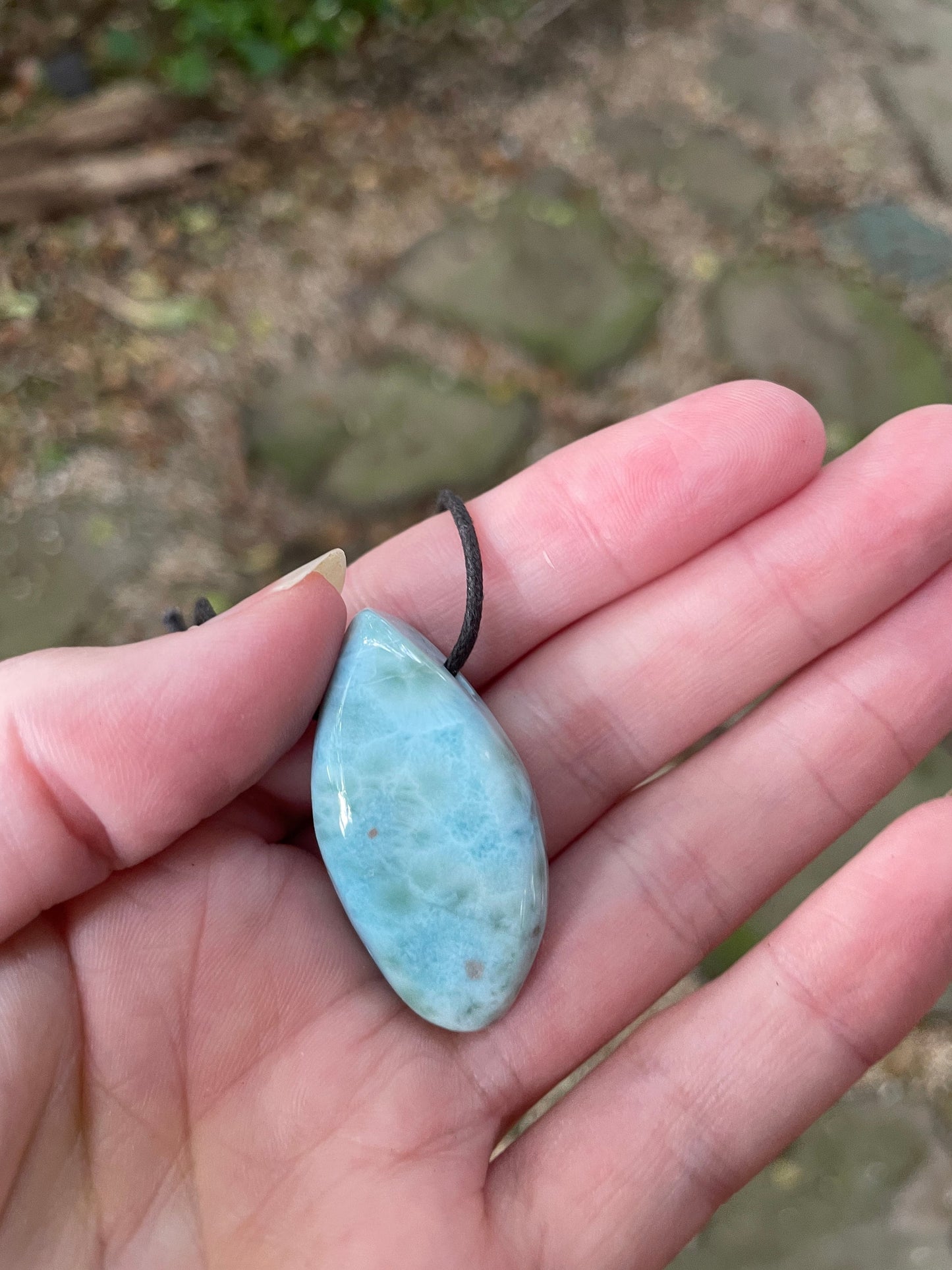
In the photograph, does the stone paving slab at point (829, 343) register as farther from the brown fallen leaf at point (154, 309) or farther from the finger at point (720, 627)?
the brown fallen leaf at point (154, 309)

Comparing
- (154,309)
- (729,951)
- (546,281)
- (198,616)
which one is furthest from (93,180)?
(729,951)

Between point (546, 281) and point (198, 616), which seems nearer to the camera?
point (198, 616)

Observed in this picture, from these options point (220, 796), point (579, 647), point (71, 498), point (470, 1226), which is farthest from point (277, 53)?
point (470, 1226)

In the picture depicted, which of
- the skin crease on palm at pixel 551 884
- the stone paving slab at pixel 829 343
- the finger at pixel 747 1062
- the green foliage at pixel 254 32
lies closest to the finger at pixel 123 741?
the skin crease on palm at pixel 551 884

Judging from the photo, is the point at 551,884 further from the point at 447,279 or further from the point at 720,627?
the point at 447,279

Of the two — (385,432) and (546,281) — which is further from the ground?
(546,281)

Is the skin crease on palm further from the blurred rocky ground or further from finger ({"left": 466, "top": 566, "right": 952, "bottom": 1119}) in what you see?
the blurred rocky ground

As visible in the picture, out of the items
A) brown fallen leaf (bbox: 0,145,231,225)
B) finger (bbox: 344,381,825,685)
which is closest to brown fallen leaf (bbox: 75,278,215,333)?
brown fallen leaf (bbox: 0,145,231,225)
